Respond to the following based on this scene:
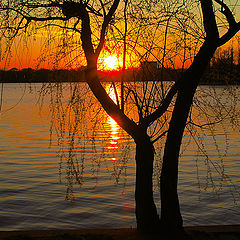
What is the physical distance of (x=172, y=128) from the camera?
435 centimetres

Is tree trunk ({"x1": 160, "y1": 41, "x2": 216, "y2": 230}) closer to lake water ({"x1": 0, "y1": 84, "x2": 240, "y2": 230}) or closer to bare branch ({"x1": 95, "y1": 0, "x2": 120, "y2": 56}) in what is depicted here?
lake water ({"x1": 0, "y1": 84, "x2": 240, "y2": 230})

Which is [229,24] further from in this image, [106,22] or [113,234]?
[113,234]

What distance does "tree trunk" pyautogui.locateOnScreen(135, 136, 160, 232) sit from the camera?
14.9ft

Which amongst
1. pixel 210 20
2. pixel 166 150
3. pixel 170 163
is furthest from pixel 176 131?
pixel 210 20

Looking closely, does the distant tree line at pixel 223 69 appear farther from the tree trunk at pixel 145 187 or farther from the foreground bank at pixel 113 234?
the foreground bank at pixel 113 234

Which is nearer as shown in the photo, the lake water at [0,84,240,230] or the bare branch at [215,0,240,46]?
the bare branch at [215,0,240,46]

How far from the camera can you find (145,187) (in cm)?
461

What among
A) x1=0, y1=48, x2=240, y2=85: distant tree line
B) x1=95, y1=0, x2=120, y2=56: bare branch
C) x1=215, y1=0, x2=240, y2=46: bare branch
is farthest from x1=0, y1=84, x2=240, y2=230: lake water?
x1=215, y1=0, x2=240, y2=46: bare branch

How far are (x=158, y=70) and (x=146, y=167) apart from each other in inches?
44.8

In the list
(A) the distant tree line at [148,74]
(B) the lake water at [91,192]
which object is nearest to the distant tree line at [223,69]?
(A) the distant tree line at [148,74]

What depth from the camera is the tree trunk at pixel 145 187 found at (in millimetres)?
4533

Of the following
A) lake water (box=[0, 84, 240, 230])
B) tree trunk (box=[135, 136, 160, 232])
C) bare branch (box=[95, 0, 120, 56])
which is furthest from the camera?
lake water (box=[0, 84, 240, 230])

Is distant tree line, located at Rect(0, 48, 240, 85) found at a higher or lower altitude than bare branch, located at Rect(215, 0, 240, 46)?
lower

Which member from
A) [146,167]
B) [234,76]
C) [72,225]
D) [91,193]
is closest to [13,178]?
[91,193]
